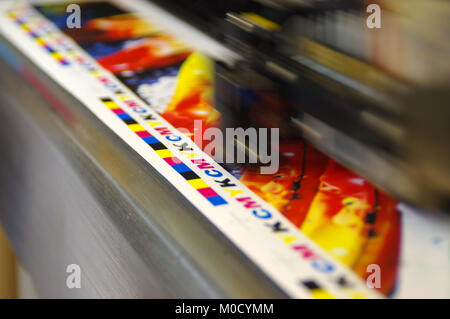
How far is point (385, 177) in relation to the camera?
2.12ft

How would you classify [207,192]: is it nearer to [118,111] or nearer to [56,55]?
[118,111]

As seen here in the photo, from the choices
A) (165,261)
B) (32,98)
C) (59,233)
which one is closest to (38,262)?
(59,233)

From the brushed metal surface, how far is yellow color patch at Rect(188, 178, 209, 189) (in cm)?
3

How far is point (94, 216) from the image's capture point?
0.75 metres

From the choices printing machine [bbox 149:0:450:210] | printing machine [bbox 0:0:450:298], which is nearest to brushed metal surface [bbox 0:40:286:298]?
printing machine [bbox 0:0:450:298]

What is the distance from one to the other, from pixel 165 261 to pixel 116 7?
894 millimetres

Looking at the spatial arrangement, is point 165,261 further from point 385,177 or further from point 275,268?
point 385,177

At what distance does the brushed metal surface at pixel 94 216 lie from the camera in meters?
0.59

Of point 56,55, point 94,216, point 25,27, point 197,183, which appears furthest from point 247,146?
point 25,27

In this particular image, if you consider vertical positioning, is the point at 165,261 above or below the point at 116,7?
below

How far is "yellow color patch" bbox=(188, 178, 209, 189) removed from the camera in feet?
2.31

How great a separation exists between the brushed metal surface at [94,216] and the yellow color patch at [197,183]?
3cm

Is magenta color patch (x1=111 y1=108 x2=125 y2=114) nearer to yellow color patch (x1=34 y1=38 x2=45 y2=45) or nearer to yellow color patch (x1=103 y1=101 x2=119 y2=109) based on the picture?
yellow color patch (x1=103 y1=101 x2=119 y2=109)

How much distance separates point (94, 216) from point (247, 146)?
21 centimetres
